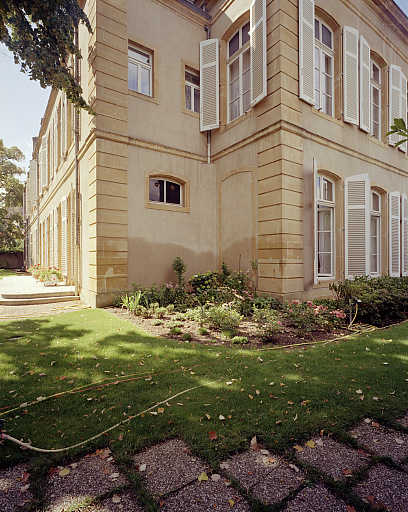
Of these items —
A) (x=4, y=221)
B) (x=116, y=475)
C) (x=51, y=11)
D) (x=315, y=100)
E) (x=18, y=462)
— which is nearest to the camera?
(x=116, y=475)

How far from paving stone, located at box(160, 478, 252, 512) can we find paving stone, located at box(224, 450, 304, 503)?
0.34 feet

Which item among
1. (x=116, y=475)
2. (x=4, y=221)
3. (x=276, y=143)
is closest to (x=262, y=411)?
(x=116, y=475)

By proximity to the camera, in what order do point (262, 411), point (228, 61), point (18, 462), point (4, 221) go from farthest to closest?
point (4, 221) → point (228, 61) → point (262, 411) → point (18, 462)

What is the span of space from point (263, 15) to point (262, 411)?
29.3 feet

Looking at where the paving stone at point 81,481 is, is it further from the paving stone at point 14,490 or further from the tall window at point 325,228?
the tall window at point 325,228

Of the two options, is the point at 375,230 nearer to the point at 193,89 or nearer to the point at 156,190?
the point at 156,190

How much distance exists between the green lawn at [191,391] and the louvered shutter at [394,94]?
9.13 m

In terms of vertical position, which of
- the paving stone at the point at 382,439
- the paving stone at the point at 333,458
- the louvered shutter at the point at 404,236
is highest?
the louvered shutter at the point at 404,236

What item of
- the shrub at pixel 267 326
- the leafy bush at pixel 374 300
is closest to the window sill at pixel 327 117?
the leafy bush at pixel 374 300

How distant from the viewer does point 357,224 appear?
8227mm

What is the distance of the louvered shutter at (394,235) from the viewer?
10046 millimetres

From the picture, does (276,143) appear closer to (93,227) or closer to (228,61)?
(228,61)

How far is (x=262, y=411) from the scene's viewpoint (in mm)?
2518

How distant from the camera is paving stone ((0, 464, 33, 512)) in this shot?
159 cm
